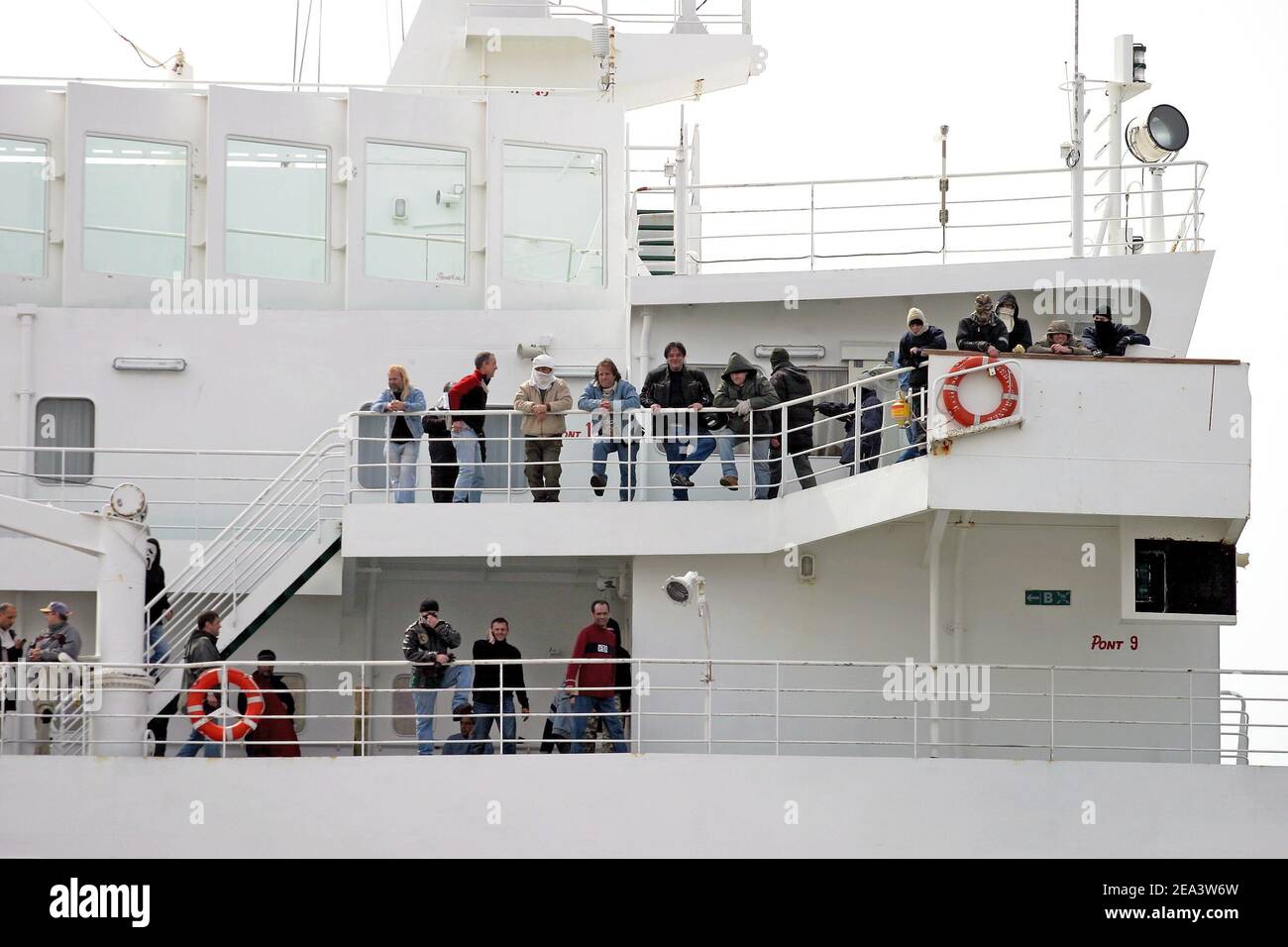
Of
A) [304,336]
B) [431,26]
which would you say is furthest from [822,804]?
[431,26]

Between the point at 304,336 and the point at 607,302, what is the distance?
120 inches

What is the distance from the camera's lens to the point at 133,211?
22438mm

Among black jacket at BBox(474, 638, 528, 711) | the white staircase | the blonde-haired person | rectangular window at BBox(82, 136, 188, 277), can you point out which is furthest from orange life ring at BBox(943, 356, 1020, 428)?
rectangular window at BBox(82, 136, 188, 277)

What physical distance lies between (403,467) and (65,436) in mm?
3757

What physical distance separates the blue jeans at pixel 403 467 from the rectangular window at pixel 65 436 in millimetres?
3260

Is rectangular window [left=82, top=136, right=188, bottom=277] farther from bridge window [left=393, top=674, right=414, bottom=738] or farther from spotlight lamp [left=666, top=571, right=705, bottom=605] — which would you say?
spotlight lamp [left=666, top=571, right=705, bottom=605]

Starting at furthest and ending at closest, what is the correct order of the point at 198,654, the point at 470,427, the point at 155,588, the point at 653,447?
the point at 653,447 → the point at 470,427 → the point at 155,588 → the point at 198,654

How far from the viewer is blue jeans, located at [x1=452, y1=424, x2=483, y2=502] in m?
20.0

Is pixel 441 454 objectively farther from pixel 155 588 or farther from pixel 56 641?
pixel 56 641

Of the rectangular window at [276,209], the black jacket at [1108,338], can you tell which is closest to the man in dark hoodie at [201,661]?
the rectangular window at [276,209]

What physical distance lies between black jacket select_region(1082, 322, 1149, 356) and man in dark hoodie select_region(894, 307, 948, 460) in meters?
1.26

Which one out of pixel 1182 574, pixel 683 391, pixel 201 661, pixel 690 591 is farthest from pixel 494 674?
pixel 1182 574

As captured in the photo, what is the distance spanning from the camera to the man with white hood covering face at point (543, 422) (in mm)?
19797

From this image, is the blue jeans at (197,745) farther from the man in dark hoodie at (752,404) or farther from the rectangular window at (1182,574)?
the rectangular window at (1182,574)
